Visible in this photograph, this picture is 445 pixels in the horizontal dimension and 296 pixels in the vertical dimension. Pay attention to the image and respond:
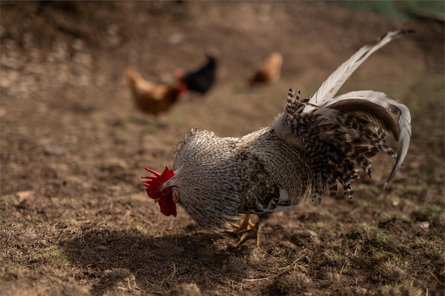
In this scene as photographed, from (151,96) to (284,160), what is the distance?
4.22m

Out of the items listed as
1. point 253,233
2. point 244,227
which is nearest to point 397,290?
point 253,233

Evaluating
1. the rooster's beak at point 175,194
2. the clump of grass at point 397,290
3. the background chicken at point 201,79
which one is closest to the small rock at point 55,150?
the rooster's beak at point 175,194

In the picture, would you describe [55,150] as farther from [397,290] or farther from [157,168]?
[397,290]

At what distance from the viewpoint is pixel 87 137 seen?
234 inches

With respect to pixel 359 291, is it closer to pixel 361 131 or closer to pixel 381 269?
pixel 381 269

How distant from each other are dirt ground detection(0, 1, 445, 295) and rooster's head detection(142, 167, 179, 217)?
47 centimetres

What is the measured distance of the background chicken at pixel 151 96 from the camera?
6734 mm

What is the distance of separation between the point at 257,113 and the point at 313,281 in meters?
5.30

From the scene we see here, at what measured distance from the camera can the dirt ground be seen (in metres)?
2.89

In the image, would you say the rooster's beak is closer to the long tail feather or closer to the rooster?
the rooster

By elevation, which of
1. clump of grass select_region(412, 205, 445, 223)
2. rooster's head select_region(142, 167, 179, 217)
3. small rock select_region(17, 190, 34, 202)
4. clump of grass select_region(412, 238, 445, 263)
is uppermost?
clump of grass select_region(412, 205, 445, 223)

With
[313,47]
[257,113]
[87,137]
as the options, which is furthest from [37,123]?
[313,47]

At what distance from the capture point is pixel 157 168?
16.4 feet

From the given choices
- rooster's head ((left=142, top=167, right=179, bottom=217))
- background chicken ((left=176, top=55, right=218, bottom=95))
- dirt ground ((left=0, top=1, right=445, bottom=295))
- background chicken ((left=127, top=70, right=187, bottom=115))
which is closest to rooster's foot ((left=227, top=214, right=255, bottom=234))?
dirt ground ((left=0, top=1, right=445, bottom=295))
